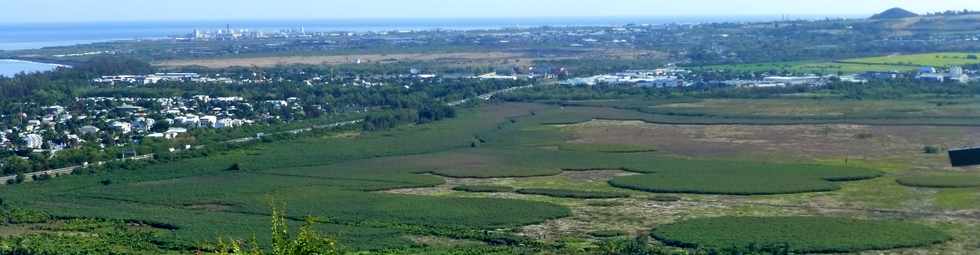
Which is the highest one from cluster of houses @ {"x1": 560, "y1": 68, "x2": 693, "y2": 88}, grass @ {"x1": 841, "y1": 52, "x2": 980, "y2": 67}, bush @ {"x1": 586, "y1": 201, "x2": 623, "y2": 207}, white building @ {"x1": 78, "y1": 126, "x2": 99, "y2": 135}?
bush @ {"x1": 586, "y1": 201, "x2": 623, "y2": 207}

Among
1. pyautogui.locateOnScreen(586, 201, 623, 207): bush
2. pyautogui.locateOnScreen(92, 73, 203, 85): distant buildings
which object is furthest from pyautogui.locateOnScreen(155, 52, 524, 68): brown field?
pyautogui.locateOnScreen(586, 201, 623, 207): bush

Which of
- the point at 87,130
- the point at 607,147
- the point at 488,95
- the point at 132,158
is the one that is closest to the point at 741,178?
the point at 607,147

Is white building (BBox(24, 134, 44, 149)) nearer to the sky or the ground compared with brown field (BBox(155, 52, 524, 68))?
nearer to the sky

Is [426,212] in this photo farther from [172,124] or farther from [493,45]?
[493,45]

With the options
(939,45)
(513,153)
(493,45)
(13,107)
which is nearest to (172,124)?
(13,107)

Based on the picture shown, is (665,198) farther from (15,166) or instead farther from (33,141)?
(33,141)

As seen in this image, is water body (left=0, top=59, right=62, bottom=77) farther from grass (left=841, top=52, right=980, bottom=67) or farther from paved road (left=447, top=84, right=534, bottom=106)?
grass (left=841, top=52, right=980, bottom=67)

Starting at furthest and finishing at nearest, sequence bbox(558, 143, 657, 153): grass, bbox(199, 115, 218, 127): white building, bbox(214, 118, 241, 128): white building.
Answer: bbox(199, 115, 218, 127): white building < bbox(214, 118, 241, 128): white building < bbox(558, 143, 657, 153): grass
